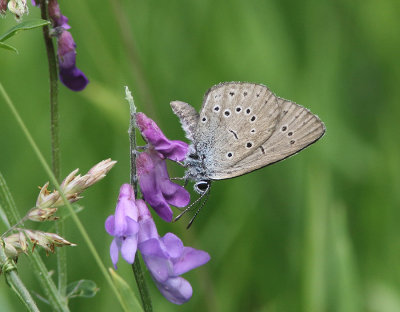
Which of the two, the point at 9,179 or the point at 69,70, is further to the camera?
the point at 9,179

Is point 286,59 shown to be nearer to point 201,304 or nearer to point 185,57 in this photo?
point 185,57

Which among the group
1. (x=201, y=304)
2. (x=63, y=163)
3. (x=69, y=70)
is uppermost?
(x=69, y=70)

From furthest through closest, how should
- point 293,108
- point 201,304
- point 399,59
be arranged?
point 399,59 → point 201,304 → point 293,108

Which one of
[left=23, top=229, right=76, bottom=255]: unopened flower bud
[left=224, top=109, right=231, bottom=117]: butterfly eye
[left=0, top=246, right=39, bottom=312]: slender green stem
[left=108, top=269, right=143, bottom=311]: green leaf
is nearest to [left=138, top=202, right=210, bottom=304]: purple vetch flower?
[left=108, top=269, right=143, bottom=311]: green leaf

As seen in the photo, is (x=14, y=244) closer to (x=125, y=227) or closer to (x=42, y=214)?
(x=42, y=214)

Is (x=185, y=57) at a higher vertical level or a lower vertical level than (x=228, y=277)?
higher

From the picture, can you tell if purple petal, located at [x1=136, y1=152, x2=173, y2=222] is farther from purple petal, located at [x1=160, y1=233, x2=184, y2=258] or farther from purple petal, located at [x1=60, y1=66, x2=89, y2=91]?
purple petal, located at [x1=60, y1=66, x2=89, y2=91]

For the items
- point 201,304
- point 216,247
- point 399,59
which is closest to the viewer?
point 201,304

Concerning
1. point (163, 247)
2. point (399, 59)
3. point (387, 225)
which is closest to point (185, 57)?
Result: point (399, 59)

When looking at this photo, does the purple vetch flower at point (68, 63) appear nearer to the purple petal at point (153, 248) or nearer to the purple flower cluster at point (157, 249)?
the purple flower cluster at point (157, 249)
